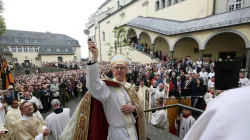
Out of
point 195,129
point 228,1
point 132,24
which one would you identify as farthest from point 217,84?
point 132,24

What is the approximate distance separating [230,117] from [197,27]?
18688mm

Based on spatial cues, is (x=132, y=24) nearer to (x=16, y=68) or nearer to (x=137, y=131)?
(x=137, y=131)

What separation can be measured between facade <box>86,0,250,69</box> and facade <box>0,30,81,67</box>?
111 feet

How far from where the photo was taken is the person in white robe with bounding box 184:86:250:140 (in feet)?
2.08

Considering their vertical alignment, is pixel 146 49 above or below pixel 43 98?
above

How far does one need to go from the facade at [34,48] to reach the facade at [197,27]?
1332 inches

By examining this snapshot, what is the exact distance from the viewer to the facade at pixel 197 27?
14695mm

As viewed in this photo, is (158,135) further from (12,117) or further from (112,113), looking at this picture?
(12,117)

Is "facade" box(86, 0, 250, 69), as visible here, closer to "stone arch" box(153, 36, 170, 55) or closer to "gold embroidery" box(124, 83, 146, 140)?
"stone arch" box(153, 36, 170, 55)

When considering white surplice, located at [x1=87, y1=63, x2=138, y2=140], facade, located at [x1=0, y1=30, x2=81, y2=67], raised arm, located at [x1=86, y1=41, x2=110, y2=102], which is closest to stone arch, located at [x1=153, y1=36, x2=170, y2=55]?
white surplice, located at [x1=87, y1=63, x2=138, y2=140]

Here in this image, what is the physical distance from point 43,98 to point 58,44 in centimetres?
5015

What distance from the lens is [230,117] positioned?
2.15 ft

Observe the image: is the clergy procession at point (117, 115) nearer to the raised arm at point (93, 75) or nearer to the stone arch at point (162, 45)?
the raised arm at point (93, 75)

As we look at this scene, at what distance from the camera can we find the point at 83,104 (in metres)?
2.21
